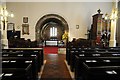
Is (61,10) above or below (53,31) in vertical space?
above

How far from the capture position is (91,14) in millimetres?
13188

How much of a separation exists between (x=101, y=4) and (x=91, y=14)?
3.56 ft

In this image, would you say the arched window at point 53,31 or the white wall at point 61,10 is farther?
the arched window at point 53,31

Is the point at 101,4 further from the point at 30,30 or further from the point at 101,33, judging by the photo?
the point at 30,30

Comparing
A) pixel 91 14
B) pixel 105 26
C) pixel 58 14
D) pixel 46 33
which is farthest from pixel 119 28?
pixel 46 33

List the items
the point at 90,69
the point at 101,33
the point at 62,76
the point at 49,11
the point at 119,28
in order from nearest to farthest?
the point at 90,69, the point at 62,76, the point at 101,33, the point at 119,28, the point at 49,11

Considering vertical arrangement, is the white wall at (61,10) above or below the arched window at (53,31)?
above

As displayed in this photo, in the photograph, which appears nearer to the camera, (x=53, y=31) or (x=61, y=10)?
(x=61, y=10)

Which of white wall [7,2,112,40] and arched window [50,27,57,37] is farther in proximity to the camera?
arched window [50,27,57,37]

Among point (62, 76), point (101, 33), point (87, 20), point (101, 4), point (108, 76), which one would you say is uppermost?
point (101, 4)

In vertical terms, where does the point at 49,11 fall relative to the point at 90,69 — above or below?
above

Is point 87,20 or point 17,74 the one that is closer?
point 17,74

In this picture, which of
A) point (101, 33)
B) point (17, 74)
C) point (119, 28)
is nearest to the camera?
point (17, 74)

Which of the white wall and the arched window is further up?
the white wall
